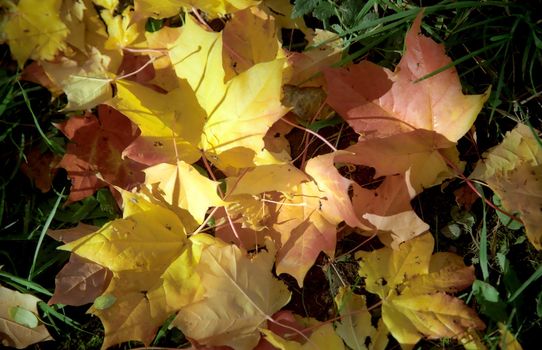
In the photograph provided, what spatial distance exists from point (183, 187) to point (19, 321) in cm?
52

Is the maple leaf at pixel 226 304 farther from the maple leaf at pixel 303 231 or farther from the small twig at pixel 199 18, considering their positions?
the small twig at pixel 199 18

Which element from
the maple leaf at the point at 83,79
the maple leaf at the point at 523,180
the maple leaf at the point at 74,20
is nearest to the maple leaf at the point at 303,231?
the maple leaf at the point at 523,180

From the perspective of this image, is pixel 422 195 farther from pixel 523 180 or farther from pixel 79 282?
pixel 79 282

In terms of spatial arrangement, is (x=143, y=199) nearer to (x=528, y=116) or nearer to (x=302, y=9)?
(x=302, y=9)

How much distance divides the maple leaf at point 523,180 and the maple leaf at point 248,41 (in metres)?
0.54

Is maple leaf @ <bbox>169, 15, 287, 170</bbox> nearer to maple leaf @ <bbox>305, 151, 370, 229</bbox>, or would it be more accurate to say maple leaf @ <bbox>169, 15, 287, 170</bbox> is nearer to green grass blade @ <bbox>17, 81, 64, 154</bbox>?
maple leaf @ <bbox>305, 151, 370, 229</bbox>

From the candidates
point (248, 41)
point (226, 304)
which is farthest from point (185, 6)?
point (226, 304)

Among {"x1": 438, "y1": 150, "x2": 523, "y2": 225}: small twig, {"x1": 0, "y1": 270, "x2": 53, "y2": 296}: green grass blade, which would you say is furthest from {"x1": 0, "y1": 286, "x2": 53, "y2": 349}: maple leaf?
{"x1": 438, "y1": 150, "x2": 523, "y2": 225}: small twig

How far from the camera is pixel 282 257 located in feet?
3.88

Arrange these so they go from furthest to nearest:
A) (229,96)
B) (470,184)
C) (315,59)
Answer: (315,59) < (470,184) < (229,96)

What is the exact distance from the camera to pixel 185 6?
1.23m

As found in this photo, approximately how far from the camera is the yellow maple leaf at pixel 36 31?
4.14 feet

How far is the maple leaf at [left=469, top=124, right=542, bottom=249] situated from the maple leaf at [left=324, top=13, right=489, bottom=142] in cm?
13

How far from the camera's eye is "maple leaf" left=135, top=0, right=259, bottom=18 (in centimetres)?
121
